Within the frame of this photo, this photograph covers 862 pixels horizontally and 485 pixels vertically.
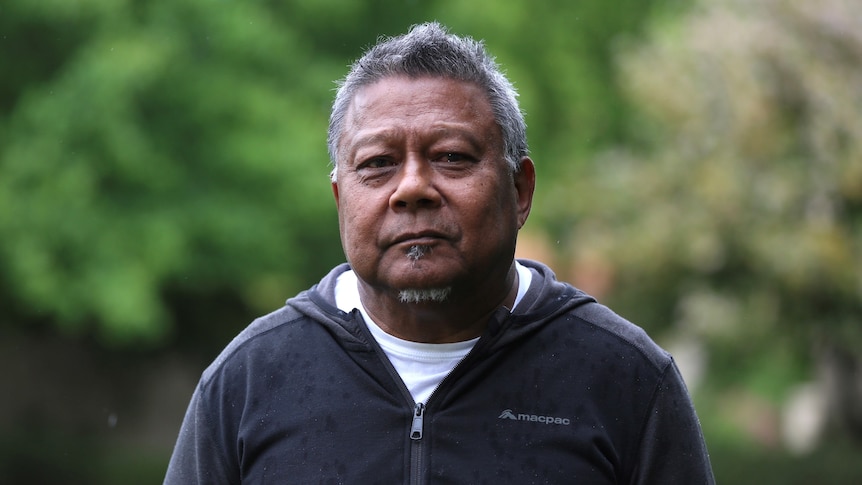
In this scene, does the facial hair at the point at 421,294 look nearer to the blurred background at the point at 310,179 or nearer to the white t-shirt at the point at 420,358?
the white t-shirt at the point at 420,358

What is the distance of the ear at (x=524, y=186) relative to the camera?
2.90 meters

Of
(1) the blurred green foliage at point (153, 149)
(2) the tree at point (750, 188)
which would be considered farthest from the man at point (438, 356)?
(2) the tree at point (750, 188)

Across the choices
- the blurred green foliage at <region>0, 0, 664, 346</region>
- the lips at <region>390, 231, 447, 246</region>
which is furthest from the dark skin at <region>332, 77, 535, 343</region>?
the blurred green foliage at <region>0, 0, 664, 346</region>

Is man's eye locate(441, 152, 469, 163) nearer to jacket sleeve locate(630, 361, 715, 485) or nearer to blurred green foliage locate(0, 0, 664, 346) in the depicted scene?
jacket sleeve locate(630, 361, 715, 485)

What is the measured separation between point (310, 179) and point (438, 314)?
8.91 m

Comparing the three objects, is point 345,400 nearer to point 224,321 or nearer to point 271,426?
point 271,426

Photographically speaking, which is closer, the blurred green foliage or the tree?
the blurred green foliage

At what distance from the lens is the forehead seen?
271cm

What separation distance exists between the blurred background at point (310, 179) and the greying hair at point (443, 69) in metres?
7.60

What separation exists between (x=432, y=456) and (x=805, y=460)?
966 cm

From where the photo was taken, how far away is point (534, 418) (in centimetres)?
268

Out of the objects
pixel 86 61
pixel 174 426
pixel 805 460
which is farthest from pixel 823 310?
pixel 174 426

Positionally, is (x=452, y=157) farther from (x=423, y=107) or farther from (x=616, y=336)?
(x=616, y=336)

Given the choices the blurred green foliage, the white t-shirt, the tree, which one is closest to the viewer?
the white t-shirt
